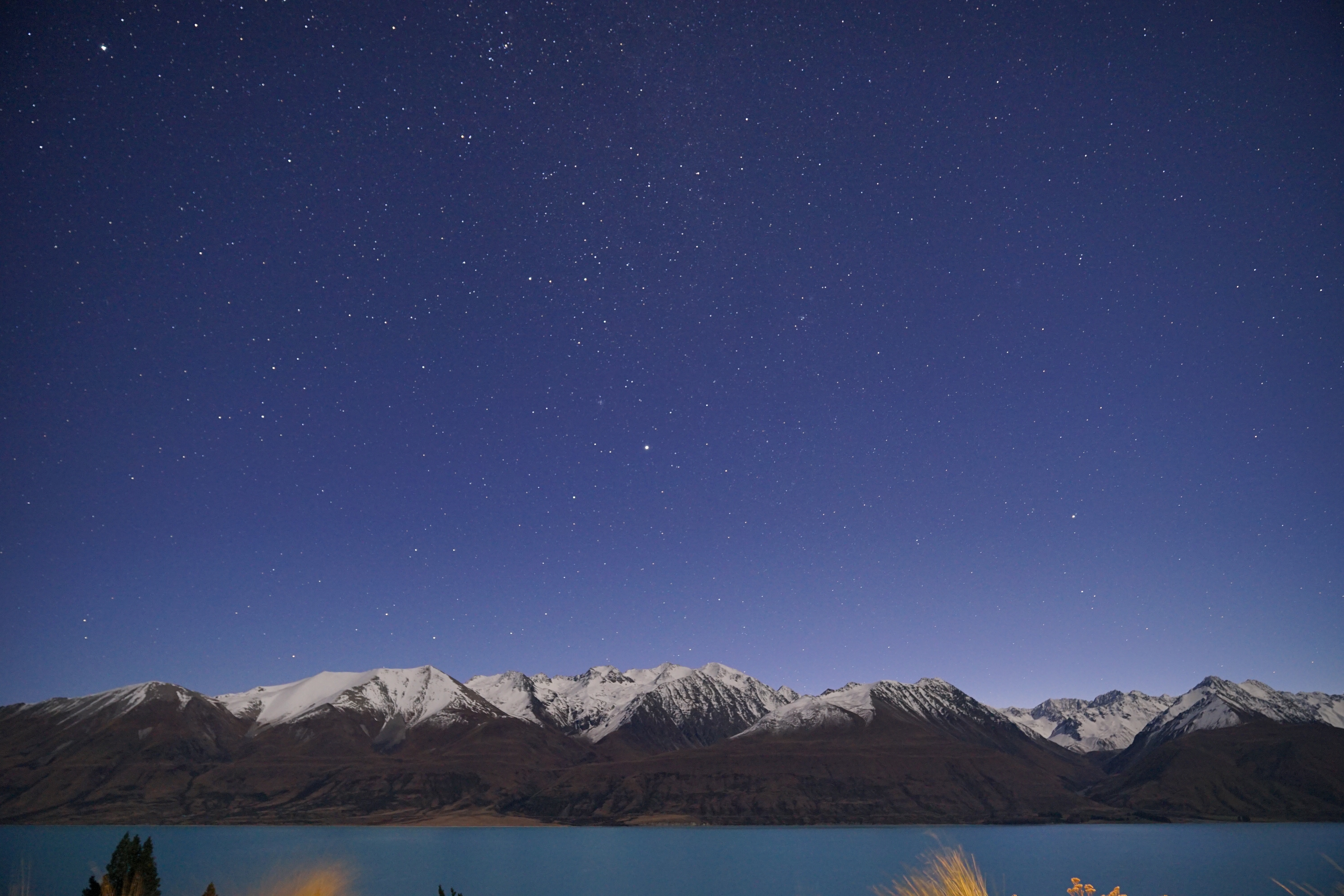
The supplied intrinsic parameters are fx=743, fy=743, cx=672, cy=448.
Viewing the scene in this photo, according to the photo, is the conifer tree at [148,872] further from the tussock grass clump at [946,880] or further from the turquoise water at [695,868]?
the turquoise water at [695,868]

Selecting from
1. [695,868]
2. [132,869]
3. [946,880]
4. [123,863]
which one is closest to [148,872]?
[123,863]

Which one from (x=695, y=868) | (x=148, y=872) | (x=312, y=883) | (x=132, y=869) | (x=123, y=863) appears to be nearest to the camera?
(x=312, y=883)

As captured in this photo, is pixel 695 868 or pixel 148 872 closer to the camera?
pixel 148 872

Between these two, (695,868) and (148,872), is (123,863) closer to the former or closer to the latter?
(148,872)

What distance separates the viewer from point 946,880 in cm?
902

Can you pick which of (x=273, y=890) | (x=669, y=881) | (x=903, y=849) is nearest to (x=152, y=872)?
(x=273, y=890)

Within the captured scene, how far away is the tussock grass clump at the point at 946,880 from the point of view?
8.64 meters

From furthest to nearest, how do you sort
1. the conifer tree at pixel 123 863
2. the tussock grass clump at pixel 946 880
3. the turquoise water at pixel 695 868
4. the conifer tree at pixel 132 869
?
the turquoise water at pixel 695 868 → the conifer tree at pixel 123 863 → the conifer tree at pixel 132 869 → the tussock grass clump at pixel 946 880

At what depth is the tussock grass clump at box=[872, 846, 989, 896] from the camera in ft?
28.3

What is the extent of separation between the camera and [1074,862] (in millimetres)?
162125

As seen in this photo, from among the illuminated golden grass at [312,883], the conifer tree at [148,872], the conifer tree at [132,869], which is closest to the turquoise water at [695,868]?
the conifer tree at [148,872]

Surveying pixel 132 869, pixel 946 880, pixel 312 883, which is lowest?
pixel 132 869

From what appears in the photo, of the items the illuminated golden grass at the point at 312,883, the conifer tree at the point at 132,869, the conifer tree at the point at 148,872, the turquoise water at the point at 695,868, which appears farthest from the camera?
the turquoise water at the point at 695,868

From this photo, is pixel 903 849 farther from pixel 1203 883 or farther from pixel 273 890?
pixel 273 890
